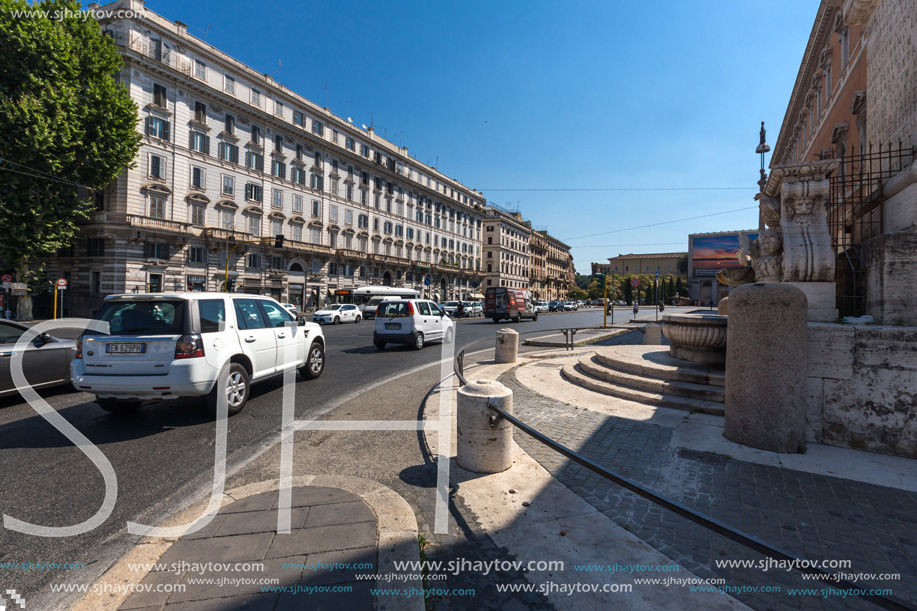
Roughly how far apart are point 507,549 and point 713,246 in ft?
221

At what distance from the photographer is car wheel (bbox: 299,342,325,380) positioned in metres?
7.91

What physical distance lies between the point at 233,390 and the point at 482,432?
148 inches

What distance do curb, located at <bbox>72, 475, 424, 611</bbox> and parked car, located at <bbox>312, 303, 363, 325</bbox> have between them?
→ 27.1 meters

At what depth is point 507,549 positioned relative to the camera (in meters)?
2.62


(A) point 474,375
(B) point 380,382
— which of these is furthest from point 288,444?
(A) point 474,375

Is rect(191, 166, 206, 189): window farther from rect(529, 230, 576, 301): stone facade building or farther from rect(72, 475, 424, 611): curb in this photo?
rect(529, 230, 576, 301): stone facade building

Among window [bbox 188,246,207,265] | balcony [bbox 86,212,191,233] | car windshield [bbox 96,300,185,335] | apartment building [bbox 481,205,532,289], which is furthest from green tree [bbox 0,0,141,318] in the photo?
apartment building [bbox 481,205,532,289]

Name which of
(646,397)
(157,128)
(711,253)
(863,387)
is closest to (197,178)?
(157,128)

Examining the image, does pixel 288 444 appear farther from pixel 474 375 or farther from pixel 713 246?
pixel 713 246

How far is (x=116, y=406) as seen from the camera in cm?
561

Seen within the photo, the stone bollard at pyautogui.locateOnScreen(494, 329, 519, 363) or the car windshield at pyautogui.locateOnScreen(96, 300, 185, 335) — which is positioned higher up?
the car windshield at pyautogui.locateOnScreen(96, 300, 185, 335)

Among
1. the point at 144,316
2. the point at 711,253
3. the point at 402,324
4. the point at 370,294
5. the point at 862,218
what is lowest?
the point at 402,324

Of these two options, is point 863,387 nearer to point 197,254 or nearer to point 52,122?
point 52,122

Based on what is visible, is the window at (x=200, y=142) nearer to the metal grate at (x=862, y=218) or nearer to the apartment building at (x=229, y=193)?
the apartment building at (x=229, y=193)
